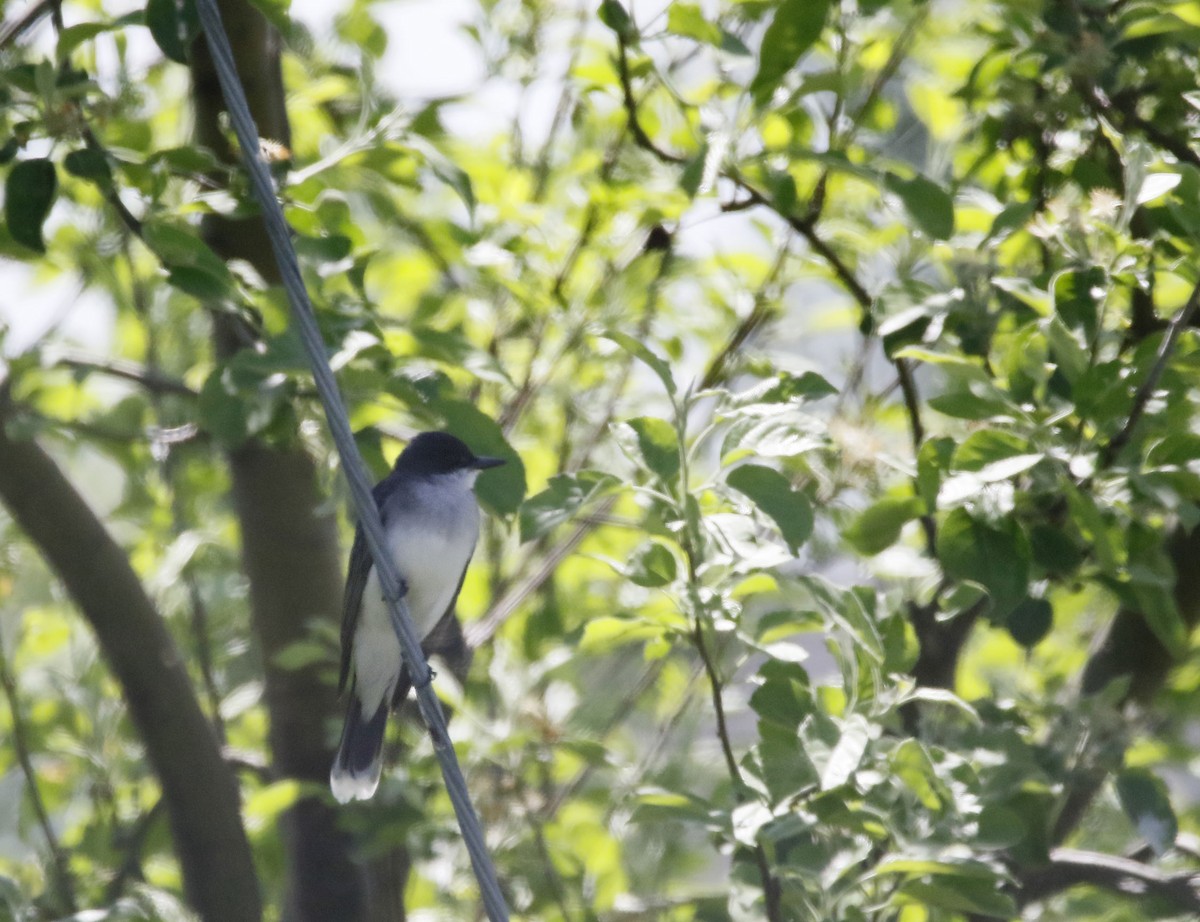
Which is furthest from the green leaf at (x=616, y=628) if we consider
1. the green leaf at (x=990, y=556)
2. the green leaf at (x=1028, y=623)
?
the green leaf at (x=1028, y=623)

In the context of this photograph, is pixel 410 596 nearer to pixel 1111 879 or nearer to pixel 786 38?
pixel 786 38

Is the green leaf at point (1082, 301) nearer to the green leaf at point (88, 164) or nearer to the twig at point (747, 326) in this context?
the twig at point (747, 326)

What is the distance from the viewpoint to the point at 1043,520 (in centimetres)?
266

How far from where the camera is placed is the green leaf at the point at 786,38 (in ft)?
8.91

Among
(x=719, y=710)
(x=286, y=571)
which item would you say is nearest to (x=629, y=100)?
(x=719, y=710)

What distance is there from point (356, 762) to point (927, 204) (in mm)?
1936

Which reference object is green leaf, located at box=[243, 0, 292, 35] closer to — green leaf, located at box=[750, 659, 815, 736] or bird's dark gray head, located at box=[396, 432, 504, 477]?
bird's dark gray head, located at box=[396, 432, 504, 477]

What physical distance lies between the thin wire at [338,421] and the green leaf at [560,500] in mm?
264

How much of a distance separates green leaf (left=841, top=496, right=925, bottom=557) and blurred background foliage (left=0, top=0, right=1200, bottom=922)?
1 centimetres

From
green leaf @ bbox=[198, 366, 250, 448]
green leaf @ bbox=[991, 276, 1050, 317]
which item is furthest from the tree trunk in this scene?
green leaf @ bbox=[991, 276, 1050, 317]

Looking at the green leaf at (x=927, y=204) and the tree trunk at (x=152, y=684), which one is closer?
the green leaf at (x=927, y=204)

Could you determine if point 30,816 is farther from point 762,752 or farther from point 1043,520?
point 1043,520

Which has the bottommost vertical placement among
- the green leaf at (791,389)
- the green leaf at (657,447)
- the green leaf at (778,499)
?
the green leaf at (778,499)

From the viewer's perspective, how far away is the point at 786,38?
2.75 meters
